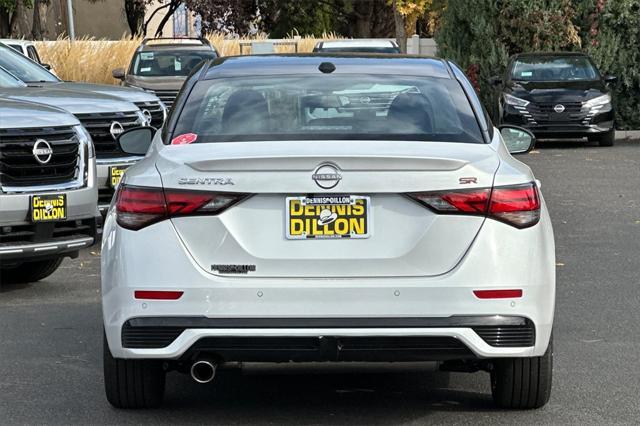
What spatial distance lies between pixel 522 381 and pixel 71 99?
7.51 m

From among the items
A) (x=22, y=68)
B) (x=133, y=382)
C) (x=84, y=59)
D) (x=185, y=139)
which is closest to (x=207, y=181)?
(x=185, y=139)

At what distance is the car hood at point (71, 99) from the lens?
41.1ft

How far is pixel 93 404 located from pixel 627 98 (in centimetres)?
2399

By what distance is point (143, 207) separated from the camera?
19.4ft

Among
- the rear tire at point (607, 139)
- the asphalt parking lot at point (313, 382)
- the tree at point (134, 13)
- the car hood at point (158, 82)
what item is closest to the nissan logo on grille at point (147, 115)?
the asphalt parking lot at point (313, 382)

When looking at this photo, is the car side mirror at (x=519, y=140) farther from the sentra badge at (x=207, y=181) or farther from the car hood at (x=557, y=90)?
the car hood at (x=557, y=90)

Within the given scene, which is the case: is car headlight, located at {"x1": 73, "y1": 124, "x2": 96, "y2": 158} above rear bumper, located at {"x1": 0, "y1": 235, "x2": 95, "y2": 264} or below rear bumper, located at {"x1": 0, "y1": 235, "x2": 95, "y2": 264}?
above

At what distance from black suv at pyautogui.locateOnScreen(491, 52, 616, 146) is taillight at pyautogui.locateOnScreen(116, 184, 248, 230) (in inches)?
767

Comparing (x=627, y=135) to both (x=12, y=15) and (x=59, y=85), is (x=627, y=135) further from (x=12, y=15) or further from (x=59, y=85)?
(x=12, y=15)

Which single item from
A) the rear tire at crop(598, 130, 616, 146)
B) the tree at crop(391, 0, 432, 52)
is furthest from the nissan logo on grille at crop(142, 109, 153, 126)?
the tree at crop(391, 0, 432, 52)

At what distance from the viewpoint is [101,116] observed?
12984mm

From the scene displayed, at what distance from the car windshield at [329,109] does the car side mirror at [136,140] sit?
1131 millimetres

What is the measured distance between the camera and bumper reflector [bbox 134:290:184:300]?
5789 millimetres

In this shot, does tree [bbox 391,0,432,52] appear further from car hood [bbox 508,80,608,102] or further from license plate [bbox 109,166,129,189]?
license plate [bbox 109,166,129,189]
